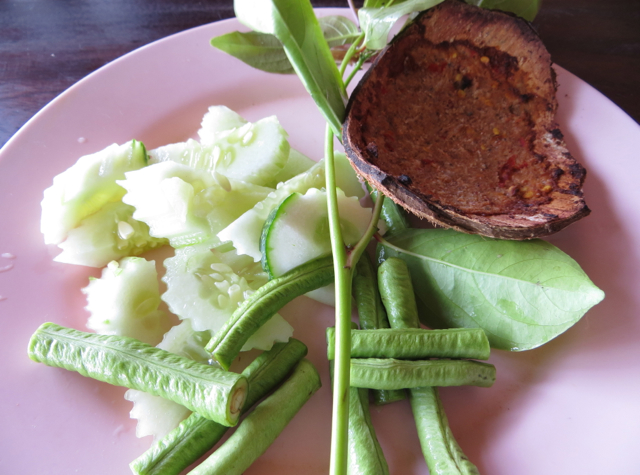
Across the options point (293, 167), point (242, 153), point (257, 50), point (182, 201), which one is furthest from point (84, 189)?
point (257, 50)

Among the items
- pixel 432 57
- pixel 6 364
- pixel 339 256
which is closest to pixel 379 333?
pixel 339 256

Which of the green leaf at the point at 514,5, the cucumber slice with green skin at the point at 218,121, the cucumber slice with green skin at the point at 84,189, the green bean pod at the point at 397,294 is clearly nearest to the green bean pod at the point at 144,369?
the cucumber slice with green skin at the point at 84,189

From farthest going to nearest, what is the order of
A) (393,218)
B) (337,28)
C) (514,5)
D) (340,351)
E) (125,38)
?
(125,38)
(337,28)
(514,5)
(393,218)
(340,351)

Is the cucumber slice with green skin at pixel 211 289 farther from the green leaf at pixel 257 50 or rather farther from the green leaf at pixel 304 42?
the green leaf at pixel 257 50

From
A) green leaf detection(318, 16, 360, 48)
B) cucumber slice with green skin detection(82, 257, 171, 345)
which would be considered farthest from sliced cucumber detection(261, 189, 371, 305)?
green leaf detection(318, 16, 360, 48)

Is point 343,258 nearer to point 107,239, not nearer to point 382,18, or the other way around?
point 382,18

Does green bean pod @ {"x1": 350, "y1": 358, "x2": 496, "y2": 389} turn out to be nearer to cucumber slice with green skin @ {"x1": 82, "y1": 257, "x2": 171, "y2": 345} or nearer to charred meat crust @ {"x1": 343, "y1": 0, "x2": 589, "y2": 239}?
charred meat crust @ {"x1": 343, "y1": 0, "x2": 589, "y2": 239}

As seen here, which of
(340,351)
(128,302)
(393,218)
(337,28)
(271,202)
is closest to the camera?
(340,351)
